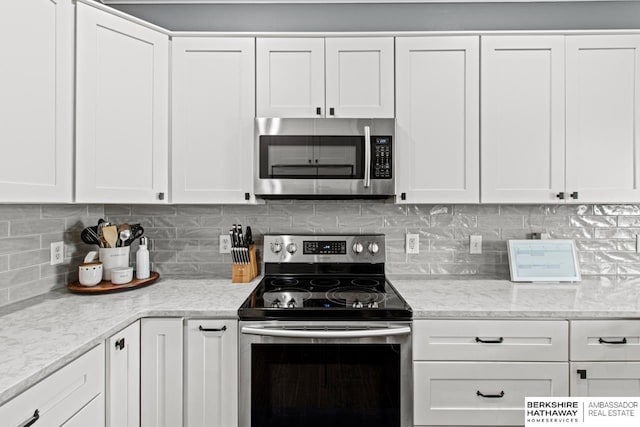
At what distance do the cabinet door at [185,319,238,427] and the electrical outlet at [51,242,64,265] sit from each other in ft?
2.89

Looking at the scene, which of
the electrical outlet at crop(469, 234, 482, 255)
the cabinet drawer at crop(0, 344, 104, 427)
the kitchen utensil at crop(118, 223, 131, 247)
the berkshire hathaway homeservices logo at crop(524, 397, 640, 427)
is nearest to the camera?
the cabinet drawer at crop(0, 344, 104, 427)

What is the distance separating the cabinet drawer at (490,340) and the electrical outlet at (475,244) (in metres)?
0.71

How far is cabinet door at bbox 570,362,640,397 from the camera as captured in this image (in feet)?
5.09

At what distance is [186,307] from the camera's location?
5.25ft

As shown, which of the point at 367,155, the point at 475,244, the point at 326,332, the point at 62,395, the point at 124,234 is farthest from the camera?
the point at 475,244

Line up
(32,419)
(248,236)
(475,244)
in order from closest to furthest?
(32,419), (248,236), (475,244)

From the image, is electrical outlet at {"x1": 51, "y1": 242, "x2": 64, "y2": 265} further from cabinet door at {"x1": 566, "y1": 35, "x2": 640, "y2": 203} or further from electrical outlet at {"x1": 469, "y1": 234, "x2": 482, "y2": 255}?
cabinet door at {"x1": 566, "y1": 35, "x2": 640, "y2": 203}

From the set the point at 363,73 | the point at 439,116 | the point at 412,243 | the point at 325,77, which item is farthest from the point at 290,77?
the point at 412,243

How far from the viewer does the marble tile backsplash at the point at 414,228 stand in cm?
222

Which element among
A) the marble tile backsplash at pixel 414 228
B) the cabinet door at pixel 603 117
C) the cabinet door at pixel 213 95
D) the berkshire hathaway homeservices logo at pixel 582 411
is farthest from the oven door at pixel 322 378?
the cabinet door at pixel 603 117

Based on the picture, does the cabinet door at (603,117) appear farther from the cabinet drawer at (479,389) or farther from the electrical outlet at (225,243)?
the electrical outlet at (225,243)

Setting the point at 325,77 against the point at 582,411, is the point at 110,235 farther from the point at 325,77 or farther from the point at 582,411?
the point at 582,411

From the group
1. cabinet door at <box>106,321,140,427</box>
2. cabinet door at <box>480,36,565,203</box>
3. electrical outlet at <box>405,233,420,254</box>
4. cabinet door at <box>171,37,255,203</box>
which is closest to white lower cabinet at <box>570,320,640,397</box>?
cabinet door at <box>480,36,565,203</box>

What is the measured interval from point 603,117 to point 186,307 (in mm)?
2294
